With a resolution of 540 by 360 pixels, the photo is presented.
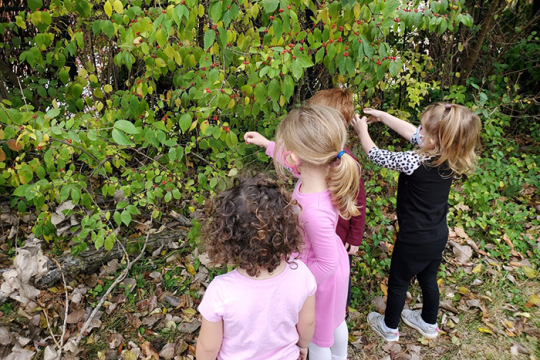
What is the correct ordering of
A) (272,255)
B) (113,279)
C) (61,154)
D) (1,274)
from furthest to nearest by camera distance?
(113,279)
(1,274)
(61,154)
(272,255)

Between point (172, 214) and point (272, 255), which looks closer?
point (272, 255)

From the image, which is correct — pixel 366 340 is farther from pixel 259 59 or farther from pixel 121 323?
pixel 259 59

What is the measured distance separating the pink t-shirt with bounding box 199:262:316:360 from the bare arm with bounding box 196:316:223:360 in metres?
0.03

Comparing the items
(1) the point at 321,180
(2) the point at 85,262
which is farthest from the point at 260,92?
(2) the point at 85,262

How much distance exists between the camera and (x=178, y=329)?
2.56m

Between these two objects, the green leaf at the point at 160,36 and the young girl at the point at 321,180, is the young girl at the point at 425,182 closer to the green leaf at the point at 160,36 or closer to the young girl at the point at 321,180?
the young girl at the point at 321,180

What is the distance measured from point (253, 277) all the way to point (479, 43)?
4443mm

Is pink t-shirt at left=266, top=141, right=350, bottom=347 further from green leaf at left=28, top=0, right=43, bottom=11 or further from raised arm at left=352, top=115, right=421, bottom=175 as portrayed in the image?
green leaf at left=28, top=0, right=43, bottom=11

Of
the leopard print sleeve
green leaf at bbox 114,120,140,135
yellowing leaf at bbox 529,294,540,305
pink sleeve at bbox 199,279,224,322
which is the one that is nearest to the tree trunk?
yellowing leaf at bbox 529,294,540,305

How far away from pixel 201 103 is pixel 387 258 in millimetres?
2127

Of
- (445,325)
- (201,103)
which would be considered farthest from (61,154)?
(445,325)

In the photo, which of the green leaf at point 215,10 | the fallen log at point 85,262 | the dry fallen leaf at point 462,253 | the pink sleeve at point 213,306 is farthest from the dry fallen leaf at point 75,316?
the dry fallen leaf at point 462,253

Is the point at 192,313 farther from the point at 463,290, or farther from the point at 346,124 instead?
the point at 463,290

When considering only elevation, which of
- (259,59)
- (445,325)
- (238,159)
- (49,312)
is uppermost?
(259,59)
